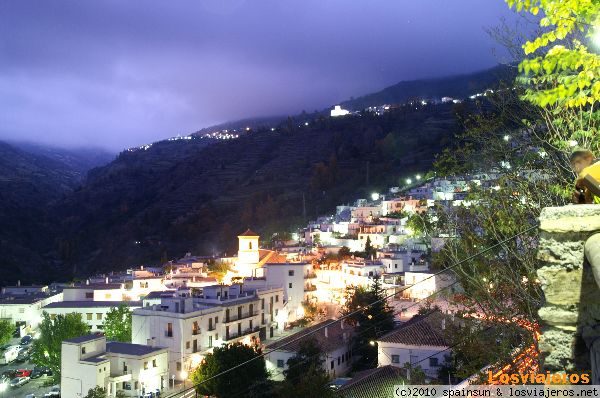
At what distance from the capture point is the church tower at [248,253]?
41.6 m

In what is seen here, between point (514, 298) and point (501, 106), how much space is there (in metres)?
3.25

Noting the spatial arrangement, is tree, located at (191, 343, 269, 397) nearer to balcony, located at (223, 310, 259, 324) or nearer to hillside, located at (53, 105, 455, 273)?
balcony, located at (223, 310, 259, 324)

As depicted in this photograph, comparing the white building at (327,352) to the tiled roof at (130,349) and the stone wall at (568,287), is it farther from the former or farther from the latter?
the stone wall at (568,287)

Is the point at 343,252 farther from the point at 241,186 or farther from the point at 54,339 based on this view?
the point at 241,186

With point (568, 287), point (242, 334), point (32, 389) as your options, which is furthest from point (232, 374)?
point (568, 287)

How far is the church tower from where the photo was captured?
41.6m

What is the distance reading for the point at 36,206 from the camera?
107 m

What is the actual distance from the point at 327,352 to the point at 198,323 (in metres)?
7.36

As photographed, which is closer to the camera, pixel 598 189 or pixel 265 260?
pixel 598 189

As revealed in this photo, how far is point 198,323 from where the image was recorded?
87.6 ft

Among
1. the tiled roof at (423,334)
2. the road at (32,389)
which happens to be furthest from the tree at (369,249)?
the road at (32,389)

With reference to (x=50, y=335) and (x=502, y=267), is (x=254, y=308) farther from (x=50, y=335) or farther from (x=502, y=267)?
(x=502, y=267)

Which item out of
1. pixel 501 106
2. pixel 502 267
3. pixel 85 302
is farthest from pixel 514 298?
pixel 85 302

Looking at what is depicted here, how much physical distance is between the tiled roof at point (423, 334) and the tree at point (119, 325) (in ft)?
52.4
